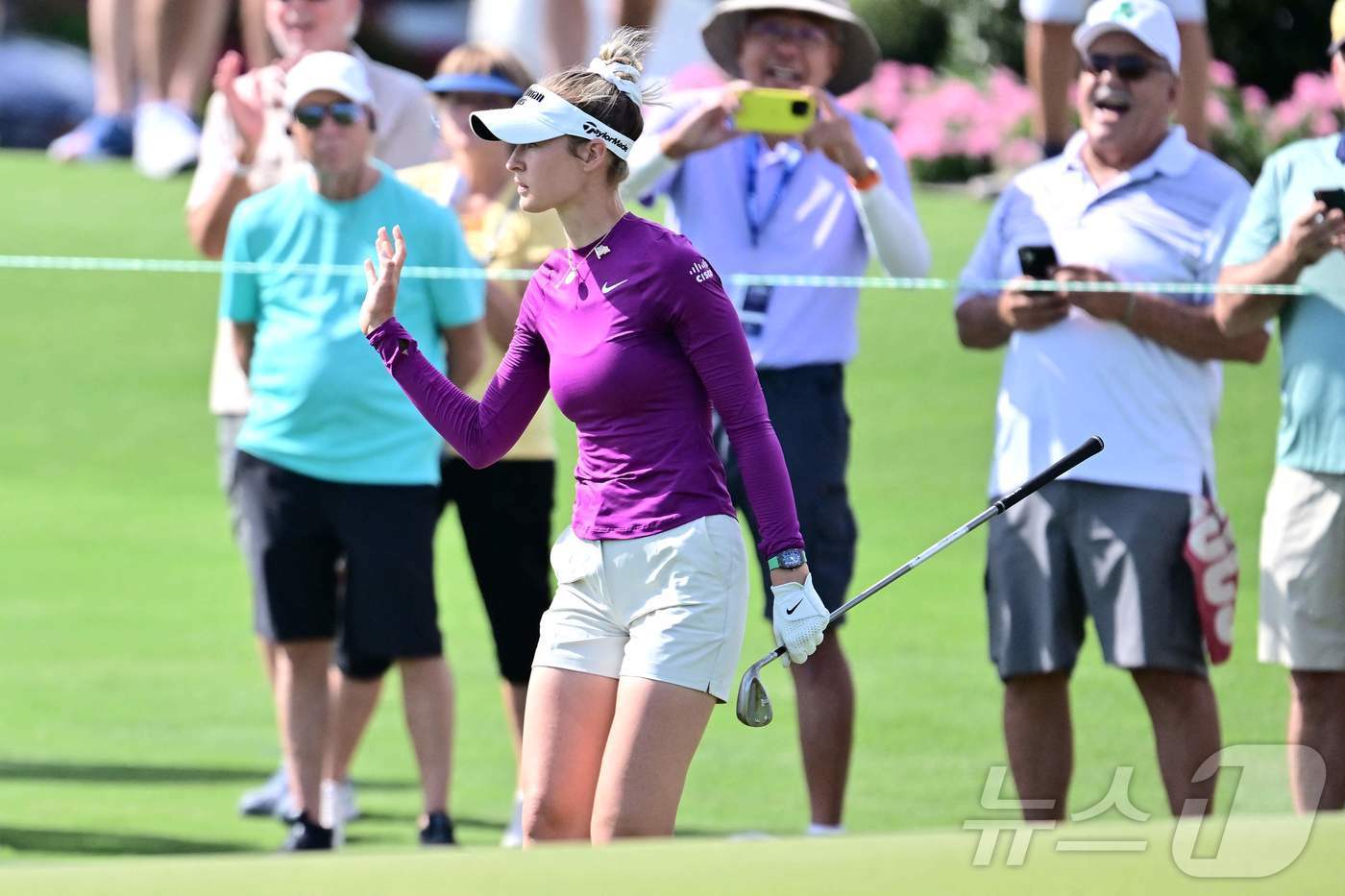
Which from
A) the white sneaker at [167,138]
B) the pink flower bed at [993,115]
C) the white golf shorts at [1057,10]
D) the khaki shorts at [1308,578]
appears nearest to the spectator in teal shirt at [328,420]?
the khaki shorts at [1308,578]

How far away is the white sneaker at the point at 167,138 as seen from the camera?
11.0m

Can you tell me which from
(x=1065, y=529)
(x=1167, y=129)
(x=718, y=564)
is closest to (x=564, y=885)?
(x=718, y=564)

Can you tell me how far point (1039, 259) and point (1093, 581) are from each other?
0.84 metres

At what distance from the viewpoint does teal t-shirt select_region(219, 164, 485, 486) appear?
6152 millimetres

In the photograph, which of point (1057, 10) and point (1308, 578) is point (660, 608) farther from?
point (1057, 10)

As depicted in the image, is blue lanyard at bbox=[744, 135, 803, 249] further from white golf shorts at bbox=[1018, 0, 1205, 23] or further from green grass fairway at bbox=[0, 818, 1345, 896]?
green grass fairway at bbox=[0, 818, 1345, 896]

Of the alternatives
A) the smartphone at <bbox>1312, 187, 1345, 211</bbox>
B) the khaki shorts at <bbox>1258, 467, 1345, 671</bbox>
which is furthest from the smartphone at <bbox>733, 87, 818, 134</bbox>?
the khaki shorts at <bbox>1258, 467, 1345, 671</bbox>

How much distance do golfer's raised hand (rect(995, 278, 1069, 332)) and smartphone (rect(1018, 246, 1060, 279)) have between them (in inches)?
1.4

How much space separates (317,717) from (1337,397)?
2839 millimetres

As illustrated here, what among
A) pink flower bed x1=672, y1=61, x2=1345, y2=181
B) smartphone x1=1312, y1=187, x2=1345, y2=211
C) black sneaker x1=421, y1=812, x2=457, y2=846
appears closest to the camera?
smartphone x1=1312, y1=187, x2=1345, y2=211

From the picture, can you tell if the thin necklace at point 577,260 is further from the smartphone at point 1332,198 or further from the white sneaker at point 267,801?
the white sneaker at point 267,801

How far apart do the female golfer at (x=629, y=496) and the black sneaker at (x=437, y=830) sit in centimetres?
186

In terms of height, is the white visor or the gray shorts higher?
the white visor

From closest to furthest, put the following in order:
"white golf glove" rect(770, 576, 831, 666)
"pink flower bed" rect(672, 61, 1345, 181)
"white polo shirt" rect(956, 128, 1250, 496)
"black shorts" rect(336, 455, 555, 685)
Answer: "white golf glove" rect(770, 576, 831, 666) < "white polo shirt" rect(956, 128, 1250, 496) < "black shorts" rect(336, 455, 555, 685) < "pink flower bed" rect(672, 61, 1345, 181)
